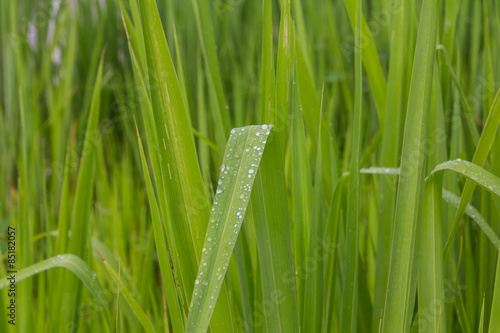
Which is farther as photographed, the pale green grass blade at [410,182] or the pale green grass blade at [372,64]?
the pale green grass blade at [372,64]

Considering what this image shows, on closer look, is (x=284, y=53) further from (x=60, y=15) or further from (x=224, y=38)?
(x=60, y=15)

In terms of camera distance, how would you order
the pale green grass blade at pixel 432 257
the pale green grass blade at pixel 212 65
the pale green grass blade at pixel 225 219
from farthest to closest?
the pale green grass blade at pixel 212 65 → the pale green grass blade at pixel 432 257 → the pale green grass blade at pixel 225 219

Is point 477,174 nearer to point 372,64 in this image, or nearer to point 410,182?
point 410,182

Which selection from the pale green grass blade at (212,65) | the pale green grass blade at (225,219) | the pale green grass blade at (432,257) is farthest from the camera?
the pale green grass blade at (212,65)

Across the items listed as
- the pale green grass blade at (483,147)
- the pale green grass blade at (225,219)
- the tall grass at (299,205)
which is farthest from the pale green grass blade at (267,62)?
the pale green grass blade at (483,147)

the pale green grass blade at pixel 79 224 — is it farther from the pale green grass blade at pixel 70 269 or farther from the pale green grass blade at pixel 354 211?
the pale green grass blade at pixel 354 211

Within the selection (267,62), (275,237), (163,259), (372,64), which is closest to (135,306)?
(163,259)

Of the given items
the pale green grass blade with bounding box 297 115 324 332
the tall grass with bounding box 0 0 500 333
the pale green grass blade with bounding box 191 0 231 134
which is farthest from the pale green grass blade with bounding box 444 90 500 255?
the pale green grass blade with bounding box 191 0 231 134

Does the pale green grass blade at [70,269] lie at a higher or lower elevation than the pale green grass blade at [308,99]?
lower
